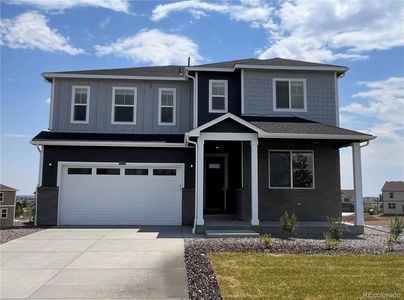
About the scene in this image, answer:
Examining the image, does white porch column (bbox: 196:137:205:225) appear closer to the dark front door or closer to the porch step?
the porch step

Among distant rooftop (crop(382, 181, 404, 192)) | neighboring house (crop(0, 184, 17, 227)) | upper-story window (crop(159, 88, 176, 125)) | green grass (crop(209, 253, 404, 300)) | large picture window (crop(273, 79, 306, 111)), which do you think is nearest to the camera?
green grass (crop(209, 253, 404, 300))

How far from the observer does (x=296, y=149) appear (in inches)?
595

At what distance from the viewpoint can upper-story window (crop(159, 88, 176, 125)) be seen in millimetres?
16359

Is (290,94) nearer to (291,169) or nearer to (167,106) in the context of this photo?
(291,169)

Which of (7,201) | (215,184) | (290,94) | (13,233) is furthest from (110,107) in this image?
(7,201)

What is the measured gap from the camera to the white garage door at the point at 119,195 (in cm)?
1504

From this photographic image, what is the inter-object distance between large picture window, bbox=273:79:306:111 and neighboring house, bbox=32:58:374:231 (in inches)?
1.6

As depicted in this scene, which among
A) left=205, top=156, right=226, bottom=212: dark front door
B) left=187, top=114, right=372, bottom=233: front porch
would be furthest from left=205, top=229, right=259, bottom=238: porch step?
left=205, top=156, right=226, bottom=212: dark front door

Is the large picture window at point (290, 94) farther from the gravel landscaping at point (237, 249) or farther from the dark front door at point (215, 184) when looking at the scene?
the gravel landscaping at point (237, 249)

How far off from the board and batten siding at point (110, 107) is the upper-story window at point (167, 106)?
152mm

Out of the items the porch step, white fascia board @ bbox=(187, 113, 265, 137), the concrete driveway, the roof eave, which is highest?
the roof eave

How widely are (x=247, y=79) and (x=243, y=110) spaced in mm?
1272

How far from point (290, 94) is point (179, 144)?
496 cm

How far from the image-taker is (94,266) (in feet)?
26.2
